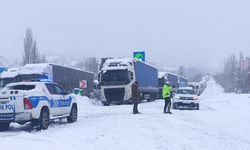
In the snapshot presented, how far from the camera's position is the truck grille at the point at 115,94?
32.5 metres

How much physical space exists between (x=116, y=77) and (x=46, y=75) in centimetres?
581

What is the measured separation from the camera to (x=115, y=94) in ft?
107

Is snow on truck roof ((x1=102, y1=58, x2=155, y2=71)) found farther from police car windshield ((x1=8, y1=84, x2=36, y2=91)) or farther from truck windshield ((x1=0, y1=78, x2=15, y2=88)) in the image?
police car windshield ((x1=8, y1=84, x2=36, y2=91))

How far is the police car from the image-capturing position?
1439 cm

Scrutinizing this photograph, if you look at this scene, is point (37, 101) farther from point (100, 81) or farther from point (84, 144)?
point (100, 81)

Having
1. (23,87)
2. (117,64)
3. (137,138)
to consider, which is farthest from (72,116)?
(117,64)

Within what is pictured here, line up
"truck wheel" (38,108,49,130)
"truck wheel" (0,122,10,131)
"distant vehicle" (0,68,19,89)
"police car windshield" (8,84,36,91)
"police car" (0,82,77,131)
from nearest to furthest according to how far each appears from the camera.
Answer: "police car" (0,82,77,131), "truck wheel" (38,108,49,130), "police car windshield" (8,84,36,91), "truck wheel" (0,122,10,131), "distant vehicle" (0,68,19,89)

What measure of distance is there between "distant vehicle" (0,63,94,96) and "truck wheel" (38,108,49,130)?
20.9 ft

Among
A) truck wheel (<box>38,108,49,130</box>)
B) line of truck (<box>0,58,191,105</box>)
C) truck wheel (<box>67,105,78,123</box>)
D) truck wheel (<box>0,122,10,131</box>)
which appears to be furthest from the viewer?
line of truck (<box>0,58,191,105</box>)

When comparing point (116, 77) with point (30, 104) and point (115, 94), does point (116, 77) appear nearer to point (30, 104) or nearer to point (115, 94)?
point (115, 94)

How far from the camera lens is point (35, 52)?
71562mm

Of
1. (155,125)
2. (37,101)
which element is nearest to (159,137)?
(155,125)

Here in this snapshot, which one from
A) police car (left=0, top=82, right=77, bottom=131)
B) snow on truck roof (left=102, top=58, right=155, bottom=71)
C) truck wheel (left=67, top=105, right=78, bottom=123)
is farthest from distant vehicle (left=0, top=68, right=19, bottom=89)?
police car (left=0, top=82, right=77, bottom=131)

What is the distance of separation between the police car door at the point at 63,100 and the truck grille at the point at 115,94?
1472 centimetres
